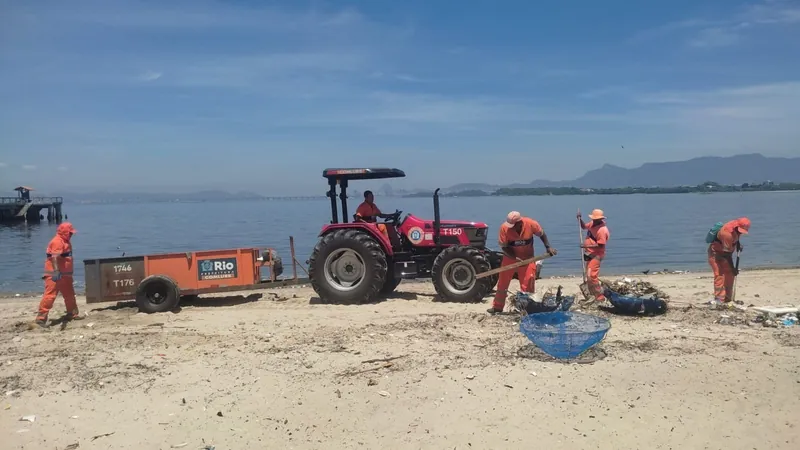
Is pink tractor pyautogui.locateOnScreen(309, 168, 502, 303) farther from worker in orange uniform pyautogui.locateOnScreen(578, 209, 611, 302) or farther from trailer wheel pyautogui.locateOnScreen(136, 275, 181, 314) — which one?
trailer wheel pyautogui.locateOnScreen(136, 275, 181, 314)

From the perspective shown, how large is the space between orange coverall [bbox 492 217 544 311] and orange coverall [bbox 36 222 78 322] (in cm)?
611

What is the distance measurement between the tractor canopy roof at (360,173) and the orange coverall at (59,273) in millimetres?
3922

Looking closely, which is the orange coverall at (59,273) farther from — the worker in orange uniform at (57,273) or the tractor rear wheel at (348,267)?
the tractor rear wheel at (348,267)

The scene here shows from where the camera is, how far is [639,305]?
8039 mm

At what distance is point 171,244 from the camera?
2906 cm

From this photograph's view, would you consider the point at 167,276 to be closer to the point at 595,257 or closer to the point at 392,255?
the point at 392,255

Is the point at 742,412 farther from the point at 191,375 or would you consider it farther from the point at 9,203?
the point at 9,203

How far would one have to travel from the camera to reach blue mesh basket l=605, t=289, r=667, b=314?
805cm

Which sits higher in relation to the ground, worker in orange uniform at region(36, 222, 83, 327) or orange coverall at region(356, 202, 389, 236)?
orange coverall at region(356, 202, 389, 236)

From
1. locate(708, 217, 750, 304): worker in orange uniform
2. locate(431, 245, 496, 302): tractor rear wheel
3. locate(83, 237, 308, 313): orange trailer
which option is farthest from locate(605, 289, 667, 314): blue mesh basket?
locate(83, 237, 308, 313): orange trailer

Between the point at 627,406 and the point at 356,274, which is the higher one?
the point at 356,274

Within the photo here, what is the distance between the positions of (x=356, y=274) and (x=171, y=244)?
21576 millimetres

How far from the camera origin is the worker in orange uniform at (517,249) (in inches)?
327

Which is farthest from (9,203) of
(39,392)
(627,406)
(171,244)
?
(627,406)
